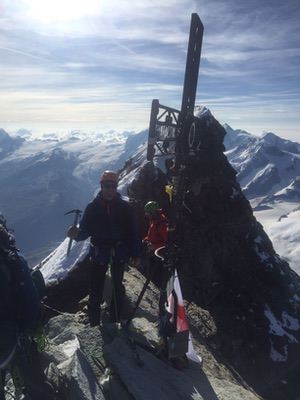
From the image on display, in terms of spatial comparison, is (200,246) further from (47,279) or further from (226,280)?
(47,279)

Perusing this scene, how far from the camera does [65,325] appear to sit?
408 inches

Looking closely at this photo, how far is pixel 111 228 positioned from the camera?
9.49m

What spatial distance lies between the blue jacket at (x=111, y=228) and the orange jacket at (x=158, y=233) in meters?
3.09

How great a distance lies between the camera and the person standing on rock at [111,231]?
945 cm

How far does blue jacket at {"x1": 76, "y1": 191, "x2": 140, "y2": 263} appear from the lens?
372 inches

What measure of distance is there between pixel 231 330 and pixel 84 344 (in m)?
18.9

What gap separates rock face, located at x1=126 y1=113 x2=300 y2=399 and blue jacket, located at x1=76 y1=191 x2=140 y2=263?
588 inches

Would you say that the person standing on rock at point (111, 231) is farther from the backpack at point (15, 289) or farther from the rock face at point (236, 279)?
the rock face at point (236, 279)

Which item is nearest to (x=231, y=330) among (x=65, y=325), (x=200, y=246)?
(x=200, y=246)

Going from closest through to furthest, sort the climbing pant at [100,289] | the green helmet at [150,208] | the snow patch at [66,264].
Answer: the climbing pant at [100,289] < the green helmet at [150,208] < the snow patch at [66,264]

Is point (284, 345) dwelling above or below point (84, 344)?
below

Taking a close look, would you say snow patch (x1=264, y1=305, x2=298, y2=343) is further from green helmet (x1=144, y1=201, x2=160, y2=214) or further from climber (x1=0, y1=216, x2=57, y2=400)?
climber (x1=0, y1=216, x2=57, y2=400)

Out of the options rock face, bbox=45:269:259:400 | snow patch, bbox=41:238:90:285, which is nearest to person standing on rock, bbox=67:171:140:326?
rock face, bbox=45:269:259:400

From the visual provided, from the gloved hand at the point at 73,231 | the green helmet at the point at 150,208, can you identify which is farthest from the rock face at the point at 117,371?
the green helmet at the point at 150,208
